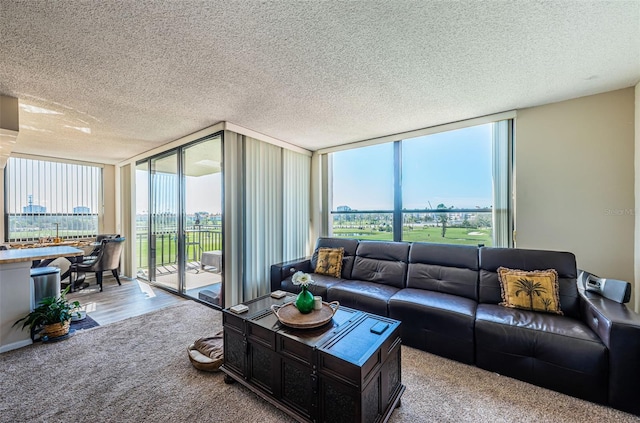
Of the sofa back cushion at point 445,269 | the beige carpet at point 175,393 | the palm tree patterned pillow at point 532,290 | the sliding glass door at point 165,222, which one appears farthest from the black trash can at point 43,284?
the palm tree patterned pillow at point 532,290

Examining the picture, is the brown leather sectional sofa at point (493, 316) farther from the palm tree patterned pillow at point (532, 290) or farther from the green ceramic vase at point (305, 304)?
the green ceramic vase at point (305, 304)

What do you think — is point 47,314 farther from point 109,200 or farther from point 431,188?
point 431,188

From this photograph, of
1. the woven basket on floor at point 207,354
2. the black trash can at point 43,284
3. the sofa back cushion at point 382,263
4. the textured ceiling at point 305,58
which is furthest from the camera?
the sofa back cushion at point 382,263

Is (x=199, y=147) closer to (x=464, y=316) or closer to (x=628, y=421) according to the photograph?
(x=464, y=316)

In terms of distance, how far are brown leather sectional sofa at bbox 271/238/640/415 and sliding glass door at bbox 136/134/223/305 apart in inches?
46.8

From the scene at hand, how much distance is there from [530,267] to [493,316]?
2.55 feet

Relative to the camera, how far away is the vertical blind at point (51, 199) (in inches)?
185

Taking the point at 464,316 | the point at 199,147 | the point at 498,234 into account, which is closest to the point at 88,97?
the point at 199,147

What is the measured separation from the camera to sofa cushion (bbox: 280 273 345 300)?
10.2 feet

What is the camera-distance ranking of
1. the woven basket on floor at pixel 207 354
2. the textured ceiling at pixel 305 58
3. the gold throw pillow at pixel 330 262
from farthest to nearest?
the gold throw pillow at pixel 330 262, the woven basket on floor at pixel 207 354, the textured ceiling at pixel 305 58

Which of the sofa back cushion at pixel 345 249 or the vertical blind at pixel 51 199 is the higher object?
the vertical blind at pixel 51 199

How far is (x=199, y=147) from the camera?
3953 millimetres

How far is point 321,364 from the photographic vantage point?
149 centimetres

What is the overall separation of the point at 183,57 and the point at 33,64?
126cm
